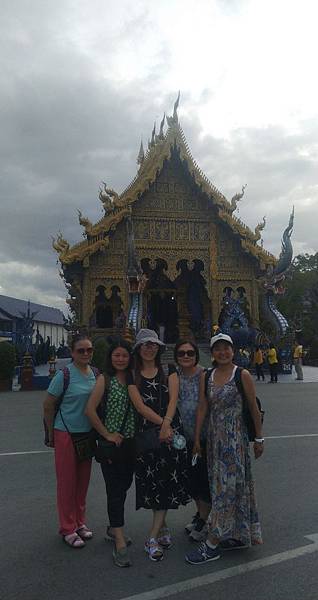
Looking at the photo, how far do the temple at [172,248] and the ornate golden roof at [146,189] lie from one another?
4 cm

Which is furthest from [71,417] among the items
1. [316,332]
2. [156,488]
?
[316,332]

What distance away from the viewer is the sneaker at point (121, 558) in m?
3.03

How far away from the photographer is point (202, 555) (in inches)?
122

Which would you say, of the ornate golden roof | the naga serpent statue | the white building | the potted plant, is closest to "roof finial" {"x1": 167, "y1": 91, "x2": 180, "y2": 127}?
the ornate golden roof

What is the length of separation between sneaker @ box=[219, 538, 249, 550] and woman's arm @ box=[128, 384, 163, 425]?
39.6 inches

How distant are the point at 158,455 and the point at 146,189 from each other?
1780 cm

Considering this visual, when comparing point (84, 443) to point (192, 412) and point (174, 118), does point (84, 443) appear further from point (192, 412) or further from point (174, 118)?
point (174, 118)

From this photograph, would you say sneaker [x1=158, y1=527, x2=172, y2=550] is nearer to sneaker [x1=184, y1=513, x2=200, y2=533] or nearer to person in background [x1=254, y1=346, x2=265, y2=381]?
sneaker [x1=184, y1=513, x2=200, y2=533]

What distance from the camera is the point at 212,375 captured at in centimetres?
340

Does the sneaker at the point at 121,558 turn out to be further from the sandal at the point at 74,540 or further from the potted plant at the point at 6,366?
the potted plant at the point at 6,366

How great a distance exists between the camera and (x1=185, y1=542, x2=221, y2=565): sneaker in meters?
3.07

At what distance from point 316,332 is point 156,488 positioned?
37.6 m

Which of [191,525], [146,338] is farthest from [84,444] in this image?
[191,525]

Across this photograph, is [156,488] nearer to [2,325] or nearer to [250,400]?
[250,400]
